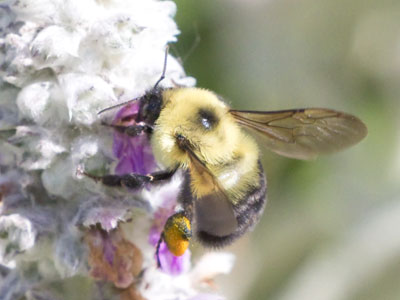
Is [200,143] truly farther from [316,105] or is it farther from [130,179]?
[316,105]

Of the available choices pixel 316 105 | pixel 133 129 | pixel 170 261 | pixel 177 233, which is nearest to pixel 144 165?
pixel 133 129

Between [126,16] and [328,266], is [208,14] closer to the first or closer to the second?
[328,266]

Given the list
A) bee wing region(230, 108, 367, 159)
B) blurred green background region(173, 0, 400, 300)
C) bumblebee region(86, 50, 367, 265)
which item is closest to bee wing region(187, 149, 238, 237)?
bumblebee region(86, 50, 367, 265)

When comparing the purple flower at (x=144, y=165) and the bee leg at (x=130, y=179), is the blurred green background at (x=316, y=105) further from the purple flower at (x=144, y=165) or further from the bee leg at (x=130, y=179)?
the bee leg at (x=130, y=179)

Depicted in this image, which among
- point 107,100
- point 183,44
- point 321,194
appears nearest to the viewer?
point 107,100

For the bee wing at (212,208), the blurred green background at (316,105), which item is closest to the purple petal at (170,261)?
the bee wing at (212,208)

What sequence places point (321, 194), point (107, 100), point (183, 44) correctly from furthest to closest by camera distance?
point (321, 194) → point (183, 44) → point (107, 100)

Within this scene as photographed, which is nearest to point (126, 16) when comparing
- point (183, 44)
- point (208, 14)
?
point (183, 44)
